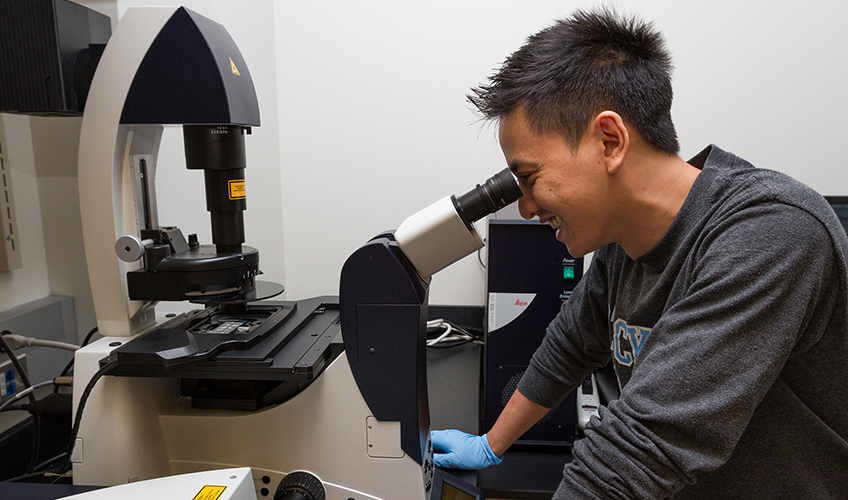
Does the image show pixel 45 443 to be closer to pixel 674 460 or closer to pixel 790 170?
pixel 674 460

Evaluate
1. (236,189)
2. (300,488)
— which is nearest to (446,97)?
(236,189)

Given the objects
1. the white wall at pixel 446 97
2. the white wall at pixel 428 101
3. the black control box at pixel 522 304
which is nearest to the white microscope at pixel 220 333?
the black control box at pixel 522 304

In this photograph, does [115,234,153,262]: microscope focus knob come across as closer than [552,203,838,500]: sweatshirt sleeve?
No

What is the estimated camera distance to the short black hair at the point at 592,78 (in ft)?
2.05

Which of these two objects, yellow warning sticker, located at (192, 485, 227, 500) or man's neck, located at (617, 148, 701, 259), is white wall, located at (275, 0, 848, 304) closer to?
man's neck, located at (617, 148, 701, 259)

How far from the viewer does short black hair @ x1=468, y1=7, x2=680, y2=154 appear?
24.6 inches

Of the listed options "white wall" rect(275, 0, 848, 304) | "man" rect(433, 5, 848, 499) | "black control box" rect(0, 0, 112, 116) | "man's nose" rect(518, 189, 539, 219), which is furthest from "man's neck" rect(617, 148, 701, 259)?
"white wall" rect(275, 0, 848, 304)

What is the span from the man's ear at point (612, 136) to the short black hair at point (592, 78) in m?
0.02

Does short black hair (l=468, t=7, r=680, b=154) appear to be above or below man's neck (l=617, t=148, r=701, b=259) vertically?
above

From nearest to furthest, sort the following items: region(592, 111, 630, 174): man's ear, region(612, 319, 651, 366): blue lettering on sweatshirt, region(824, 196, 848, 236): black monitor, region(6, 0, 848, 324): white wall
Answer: region(592, 111, 630, 174): man's ear < region(612, 319, 651, 366): blue lettering on sweatshirt < region(824, 196, 848, 236): black monitor < region(6, 0, 848, 324): white wall

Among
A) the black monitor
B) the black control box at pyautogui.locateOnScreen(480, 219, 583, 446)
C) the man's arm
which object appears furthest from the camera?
the black monitor

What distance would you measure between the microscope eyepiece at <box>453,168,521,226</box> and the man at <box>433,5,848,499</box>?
25 mm

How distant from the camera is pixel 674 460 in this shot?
0.49 m

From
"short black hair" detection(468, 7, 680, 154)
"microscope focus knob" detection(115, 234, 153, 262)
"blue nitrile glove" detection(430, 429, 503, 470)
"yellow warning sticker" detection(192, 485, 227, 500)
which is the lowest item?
"blue nitrile glove" detection(430, 429, 503, 470)
